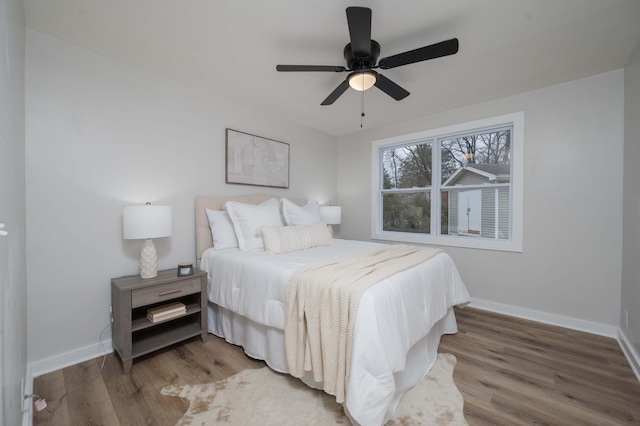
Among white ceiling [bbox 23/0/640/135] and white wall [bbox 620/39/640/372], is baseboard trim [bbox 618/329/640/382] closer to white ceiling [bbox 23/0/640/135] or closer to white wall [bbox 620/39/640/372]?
white wall [bbox 620/39/640/372]

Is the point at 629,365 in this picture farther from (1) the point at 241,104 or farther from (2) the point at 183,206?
(1) the point at 241,104

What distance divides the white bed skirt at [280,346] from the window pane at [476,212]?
51.4 inches

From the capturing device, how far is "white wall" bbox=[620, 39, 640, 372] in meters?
2.05

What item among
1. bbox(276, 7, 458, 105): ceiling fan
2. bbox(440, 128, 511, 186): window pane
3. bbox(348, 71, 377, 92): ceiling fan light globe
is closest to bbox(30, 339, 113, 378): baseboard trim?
bbox(276, 7, 458, 105): ceiling fan

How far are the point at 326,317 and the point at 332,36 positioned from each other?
195 centimetres

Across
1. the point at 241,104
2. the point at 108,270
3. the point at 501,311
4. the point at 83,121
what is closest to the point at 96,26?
the point at 83,121

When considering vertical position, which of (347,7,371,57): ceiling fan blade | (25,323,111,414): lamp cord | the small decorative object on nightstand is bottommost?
(25,323,111,414): lamp cord

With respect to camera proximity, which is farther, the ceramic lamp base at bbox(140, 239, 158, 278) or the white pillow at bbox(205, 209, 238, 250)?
the white pillow at bbox(205, 209, 238, 250)

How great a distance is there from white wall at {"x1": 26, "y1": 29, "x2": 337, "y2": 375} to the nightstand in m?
0.25

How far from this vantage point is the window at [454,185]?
3041 mm

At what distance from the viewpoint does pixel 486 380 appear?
1.85m

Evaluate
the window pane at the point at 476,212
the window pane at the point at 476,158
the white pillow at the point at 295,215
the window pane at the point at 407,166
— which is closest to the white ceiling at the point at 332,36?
the window pane at the point at 476,158

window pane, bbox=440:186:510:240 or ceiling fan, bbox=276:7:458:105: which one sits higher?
ceiling fan, bbox=276:7:458:105

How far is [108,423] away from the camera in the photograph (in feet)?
4.86
